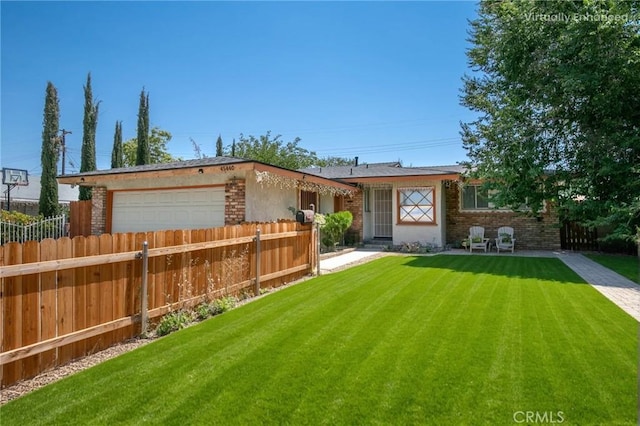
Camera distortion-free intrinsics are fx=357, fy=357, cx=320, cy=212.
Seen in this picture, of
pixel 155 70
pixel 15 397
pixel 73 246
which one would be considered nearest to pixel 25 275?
pixel 73 246

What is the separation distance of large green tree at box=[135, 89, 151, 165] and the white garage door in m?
14.8

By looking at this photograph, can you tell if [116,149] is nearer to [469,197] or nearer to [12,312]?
[469,197]

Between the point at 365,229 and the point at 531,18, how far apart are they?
9140 millimetres

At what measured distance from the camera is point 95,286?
3695mm

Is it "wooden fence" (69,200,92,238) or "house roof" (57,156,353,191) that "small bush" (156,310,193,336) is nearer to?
"house roof" (57,156,353,191)

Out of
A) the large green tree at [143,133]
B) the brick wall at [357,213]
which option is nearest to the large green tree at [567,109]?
the brick wall at [357,213]

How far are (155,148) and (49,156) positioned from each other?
1340 centimetres

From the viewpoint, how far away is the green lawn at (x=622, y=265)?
26.5 feet

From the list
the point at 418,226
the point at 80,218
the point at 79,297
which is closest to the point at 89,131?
the point at 80,218

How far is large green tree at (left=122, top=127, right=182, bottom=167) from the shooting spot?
32875 millimetres

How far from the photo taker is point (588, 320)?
4.70m

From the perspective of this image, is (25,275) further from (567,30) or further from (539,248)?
(539,248)

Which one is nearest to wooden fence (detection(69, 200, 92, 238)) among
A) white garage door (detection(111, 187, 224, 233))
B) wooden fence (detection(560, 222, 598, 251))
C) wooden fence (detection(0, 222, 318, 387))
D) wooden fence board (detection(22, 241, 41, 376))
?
white garage door (detection(111, 187, 224, 233))

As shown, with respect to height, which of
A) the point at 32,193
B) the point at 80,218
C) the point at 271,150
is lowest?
the point at 80,218
